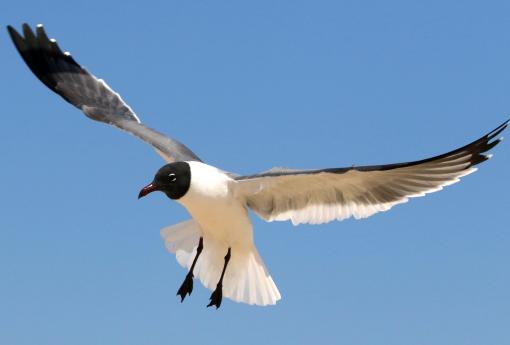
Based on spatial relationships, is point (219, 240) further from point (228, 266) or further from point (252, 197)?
point (252, 197)

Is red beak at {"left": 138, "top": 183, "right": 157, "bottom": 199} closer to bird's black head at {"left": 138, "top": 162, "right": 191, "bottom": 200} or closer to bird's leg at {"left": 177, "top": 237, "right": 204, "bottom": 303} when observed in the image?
bird's black head at {"left": 138, "top": 162, "right": 191, "bottom": 200}

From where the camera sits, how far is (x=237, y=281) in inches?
284

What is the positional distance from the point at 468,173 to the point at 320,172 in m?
0.95

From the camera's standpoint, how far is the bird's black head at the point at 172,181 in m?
6.52

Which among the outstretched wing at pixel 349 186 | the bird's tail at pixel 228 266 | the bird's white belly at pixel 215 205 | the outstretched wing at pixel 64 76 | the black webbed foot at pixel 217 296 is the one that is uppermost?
the outstretched wing at pixel 64 76

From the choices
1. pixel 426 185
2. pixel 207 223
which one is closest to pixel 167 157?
pixel 207 223

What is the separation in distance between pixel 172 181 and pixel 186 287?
1.00 metres

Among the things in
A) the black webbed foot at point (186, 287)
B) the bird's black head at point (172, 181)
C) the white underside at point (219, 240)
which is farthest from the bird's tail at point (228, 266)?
the bird's black head at point (172, 181)

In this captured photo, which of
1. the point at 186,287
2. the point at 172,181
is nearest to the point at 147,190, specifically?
the point at 172,181

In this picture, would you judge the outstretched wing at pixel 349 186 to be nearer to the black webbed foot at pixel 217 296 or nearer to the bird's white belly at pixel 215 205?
the bird's white belly at pixel 215 205

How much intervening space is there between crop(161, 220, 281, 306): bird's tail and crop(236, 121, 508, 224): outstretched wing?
48 centimetres

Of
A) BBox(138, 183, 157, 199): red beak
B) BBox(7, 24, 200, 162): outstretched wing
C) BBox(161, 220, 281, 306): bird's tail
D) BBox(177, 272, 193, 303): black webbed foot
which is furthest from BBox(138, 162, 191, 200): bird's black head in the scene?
BBox(7, 24, 200, 162): outstretched wing

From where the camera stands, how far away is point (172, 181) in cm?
654

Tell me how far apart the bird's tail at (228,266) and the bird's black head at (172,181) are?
64cm
